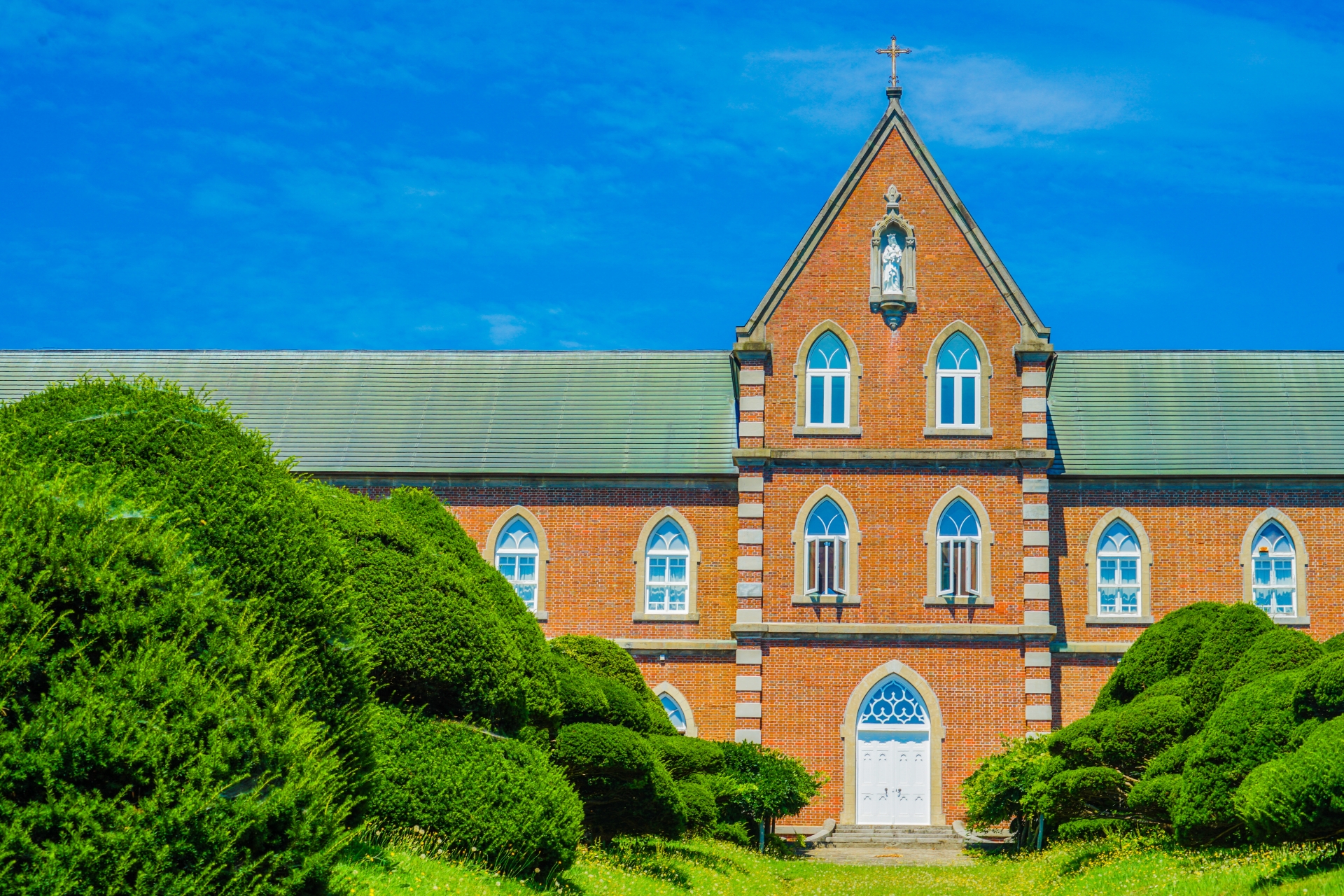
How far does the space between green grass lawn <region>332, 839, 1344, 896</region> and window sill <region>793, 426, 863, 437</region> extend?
29.3ft

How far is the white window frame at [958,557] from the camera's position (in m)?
29.4

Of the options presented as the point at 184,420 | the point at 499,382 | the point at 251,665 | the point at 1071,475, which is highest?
the point at 499,382

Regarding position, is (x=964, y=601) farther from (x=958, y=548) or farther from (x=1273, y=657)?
(x=1273, y=657)

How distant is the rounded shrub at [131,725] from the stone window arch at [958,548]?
70.4 ft

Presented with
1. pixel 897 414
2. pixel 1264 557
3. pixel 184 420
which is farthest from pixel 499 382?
pixel 184 420

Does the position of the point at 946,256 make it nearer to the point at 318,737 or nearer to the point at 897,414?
the point at 897,414

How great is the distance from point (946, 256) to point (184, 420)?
22.2 metres

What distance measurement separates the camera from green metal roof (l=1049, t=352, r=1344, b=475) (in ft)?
104

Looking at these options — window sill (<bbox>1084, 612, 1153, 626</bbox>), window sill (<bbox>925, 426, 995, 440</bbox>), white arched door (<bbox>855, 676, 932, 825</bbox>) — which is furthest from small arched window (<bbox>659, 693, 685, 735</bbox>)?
window sill (<bbox>1084, 612, 1153, 626</bbox>)

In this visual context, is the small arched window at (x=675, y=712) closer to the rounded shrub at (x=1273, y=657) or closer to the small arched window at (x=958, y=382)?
the small arched window at (x=958, y=382)

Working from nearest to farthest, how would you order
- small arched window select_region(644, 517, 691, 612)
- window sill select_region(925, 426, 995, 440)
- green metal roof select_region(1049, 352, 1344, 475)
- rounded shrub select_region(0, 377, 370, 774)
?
1. rounded shrub select_region(0, 377, 370, 774)
2. window sill select_region(925, 426, 995, 440)
3. small arched window select_region(644, 517, 691, 612)
4. green metal roof select_region(1049, 352, 1344, 475)

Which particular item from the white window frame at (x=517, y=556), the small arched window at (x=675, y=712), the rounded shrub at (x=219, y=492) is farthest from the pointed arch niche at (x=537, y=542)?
the rounded shrub at (x=219, y=492)

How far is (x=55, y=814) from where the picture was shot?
790 cm

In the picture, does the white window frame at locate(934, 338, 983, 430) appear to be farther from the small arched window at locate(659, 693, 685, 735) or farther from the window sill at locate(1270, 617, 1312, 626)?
the small arched window at locate(659, 693, 685, 735)
